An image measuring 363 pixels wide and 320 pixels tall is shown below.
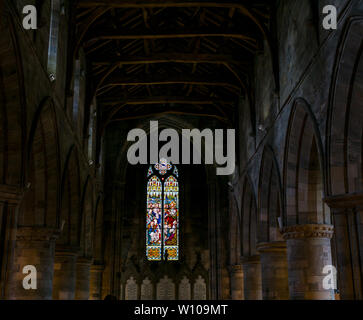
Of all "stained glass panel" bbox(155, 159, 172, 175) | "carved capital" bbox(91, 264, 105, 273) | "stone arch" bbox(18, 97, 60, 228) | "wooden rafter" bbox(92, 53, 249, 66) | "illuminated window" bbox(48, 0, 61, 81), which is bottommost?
"carved capital" bbox(91, 264, 105, 273)

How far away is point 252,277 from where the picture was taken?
54.7 ft

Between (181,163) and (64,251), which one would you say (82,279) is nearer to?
(64,251)

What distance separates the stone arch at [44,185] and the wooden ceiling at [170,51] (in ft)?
10.7

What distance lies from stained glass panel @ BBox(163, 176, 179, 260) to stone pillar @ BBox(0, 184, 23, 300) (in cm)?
1379

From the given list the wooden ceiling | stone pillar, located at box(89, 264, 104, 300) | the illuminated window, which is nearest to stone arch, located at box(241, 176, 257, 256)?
the wooden ceiling

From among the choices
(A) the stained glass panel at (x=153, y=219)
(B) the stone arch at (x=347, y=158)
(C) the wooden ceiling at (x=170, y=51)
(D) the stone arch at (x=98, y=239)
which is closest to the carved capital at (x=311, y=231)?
(B) the stone arch at (x=347, y=158)

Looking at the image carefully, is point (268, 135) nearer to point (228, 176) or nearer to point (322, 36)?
point (322, 36)

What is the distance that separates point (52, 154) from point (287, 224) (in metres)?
5.45

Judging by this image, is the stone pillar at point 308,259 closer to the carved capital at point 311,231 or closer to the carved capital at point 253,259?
the carved capital at point 311,231

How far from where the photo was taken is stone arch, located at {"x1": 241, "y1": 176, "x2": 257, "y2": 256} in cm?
1703

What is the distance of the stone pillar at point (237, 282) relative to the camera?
62.9 ft

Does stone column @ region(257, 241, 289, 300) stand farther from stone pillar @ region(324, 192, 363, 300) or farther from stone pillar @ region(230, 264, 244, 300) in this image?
stone pillar @ region(230, 264, 244, 300)

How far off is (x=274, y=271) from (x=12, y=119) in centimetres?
797

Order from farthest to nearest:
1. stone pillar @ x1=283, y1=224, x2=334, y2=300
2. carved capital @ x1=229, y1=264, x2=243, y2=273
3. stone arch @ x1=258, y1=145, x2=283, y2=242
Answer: carved capital @ x1=229, y1=264, x2=243, y2=273, stone arch @ x1=258, y1=145, x2=283, y2=242, stone pillar @ x1=283, y1=224, x2=334, y2=300
